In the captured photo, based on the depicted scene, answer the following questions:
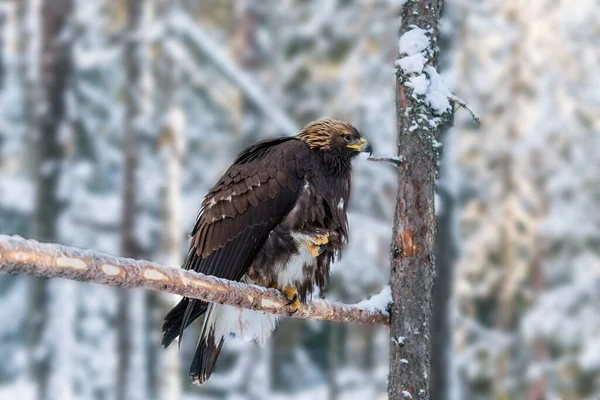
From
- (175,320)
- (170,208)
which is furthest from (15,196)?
(175,320)

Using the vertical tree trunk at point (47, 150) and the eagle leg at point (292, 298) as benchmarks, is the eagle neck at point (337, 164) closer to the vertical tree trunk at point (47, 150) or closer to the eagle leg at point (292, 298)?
the eagle leg at point (292, 298)

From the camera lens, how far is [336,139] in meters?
5.69

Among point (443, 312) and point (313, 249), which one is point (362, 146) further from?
point (443, 312)

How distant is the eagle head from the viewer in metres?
5.63

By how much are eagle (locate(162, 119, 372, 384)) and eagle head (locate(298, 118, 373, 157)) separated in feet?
0.21

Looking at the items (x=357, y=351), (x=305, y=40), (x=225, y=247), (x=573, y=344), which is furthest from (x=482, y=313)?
(x=225, y=247)

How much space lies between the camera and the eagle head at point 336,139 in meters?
5.63

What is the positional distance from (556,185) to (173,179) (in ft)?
32.1

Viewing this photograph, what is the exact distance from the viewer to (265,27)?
24.5 meters

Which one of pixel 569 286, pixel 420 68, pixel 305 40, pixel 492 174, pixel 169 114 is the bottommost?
pixel 420 68

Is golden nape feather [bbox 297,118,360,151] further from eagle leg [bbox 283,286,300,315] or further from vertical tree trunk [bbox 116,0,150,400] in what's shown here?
vertical tree trunk [bbox 116,0,150,400]

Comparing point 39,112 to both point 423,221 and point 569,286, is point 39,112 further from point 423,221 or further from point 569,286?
point 569,286

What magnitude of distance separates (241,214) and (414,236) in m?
1.28

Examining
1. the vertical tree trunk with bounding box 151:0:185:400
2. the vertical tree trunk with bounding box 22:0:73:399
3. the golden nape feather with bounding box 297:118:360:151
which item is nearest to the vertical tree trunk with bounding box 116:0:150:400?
the vertical tree trunk with bounding box 151:0:185:400
